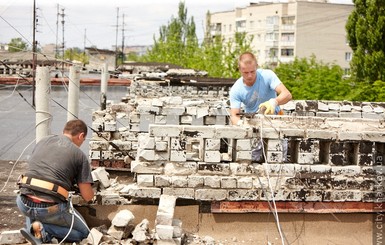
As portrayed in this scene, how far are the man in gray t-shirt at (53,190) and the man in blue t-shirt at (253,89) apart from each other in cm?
200

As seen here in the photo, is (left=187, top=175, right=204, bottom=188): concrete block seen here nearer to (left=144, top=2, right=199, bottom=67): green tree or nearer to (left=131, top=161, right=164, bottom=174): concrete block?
(left=131, top=161, right=164, bottom=174): concrete block

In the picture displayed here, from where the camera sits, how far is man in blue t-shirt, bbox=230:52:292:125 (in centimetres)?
679

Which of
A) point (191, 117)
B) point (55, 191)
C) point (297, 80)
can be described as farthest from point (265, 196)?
point (297, 80)

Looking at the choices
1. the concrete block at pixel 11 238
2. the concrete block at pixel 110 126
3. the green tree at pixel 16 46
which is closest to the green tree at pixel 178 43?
the green tree at pixel 16 46

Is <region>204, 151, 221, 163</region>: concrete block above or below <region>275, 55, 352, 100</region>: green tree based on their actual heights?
below

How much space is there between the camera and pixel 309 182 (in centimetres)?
632

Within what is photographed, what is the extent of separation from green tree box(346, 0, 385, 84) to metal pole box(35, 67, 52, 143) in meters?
17.1

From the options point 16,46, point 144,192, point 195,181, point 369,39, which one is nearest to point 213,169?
point 195,181

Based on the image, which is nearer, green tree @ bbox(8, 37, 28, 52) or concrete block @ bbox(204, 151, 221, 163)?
concrete block @ bbox(204, 151, 221, 163)

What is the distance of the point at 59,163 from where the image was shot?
5.77m

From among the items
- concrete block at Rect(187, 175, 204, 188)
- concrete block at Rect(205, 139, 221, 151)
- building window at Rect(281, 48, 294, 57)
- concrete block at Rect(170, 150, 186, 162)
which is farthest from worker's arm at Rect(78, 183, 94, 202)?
building window at Rect(281, 48, 294, 57)

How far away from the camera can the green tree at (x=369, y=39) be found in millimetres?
22578

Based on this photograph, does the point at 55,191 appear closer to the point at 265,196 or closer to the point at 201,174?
the point at 201,174

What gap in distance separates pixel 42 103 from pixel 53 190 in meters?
2.67
